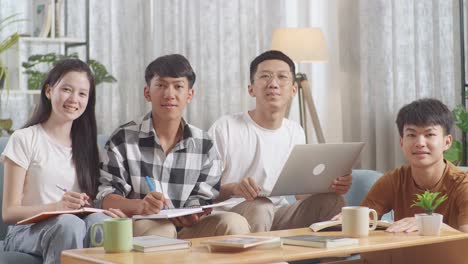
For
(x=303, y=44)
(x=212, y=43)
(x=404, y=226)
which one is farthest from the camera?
(x=212, y=43)

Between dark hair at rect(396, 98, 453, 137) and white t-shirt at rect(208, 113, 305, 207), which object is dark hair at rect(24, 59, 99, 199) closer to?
white t-shirt at rect(208, 113, 305, 207)

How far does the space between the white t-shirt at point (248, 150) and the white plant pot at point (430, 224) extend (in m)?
0.89

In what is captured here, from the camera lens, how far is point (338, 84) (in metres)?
5.12

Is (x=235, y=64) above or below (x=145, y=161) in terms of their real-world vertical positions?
above

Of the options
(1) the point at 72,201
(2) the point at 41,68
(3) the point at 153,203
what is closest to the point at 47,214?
(1) the point at 72,201

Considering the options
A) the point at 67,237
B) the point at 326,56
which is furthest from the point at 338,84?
the point at 67,237

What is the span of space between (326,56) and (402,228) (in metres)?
2.47

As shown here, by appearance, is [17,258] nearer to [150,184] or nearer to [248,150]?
[150,184]

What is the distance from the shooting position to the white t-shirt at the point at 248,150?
306 centimetres

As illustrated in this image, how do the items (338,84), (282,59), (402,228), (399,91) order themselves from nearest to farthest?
→ (402,228), (282,59), (399,91), (338,84)

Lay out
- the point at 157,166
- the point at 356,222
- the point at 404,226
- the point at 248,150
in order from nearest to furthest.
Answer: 1. the point at 356,222
2. the point at 404,226
3. the point at 157,166
4. the point at 248,150

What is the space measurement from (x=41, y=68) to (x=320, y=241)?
3.08 m

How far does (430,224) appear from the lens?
2260mm

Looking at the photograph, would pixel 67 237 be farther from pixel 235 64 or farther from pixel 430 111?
pixel 235 64
